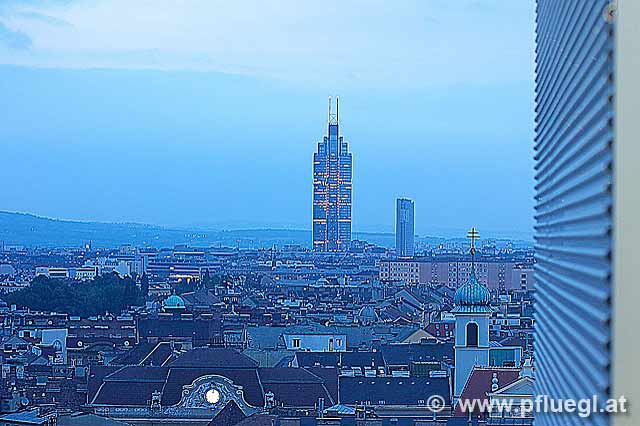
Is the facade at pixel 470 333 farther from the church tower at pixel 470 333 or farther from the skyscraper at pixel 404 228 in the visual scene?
the skyscraper at pixel 404 228

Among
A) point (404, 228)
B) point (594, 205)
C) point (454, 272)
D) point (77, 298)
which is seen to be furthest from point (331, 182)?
point (594, 205)

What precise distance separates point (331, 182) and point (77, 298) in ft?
195

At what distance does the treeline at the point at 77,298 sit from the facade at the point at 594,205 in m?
40.3

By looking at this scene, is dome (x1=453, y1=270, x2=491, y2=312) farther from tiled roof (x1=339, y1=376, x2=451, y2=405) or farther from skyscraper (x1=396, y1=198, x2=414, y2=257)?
skyscraper (x1=396, y1=198, x2=414, y2=257)

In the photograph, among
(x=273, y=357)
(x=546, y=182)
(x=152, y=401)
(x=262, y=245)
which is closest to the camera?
(x=546, y=182)

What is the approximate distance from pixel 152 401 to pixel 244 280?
4931cm

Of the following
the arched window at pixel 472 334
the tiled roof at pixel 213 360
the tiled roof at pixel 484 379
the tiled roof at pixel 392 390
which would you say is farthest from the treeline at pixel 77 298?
the tiled roof at pixel 484 379

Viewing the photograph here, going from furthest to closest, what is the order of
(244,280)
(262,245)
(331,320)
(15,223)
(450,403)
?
(262,245)
(15,223)
(244,280)
(331,320)
(450,403)

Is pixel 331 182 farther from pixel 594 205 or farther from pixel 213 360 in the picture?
pixel 594 205

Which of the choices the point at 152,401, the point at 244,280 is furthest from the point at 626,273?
the point at 244,280

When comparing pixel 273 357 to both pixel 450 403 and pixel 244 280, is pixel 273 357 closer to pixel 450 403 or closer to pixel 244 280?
pixel 450 403

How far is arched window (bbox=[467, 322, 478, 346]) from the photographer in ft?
58.3

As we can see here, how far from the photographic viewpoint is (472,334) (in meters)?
17.8

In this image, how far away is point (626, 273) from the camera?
194 centimetres
